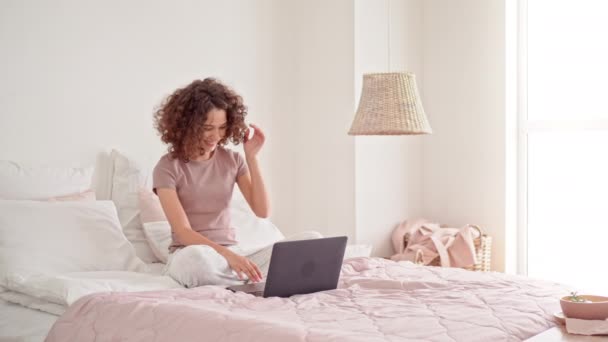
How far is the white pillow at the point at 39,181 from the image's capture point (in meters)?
2.84

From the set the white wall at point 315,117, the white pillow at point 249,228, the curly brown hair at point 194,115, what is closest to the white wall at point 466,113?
the white wall at point 315,117

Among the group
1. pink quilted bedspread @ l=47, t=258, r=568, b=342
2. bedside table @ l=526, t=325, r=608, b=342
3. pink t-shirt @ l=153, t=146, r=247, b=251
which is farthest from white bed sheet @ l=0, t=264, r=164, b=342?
bedside table @ l=526, t=325, r=608, b=342

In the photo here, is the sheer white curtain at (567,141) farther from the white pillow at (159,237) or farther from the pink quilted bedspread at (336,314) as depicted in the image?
the white pillow at (159,237)

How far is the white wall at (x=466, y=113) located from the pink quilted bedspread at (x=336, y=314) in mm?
1884

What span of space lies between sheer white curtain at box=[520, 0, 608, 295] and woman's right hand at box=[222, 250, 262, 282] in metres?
2.18

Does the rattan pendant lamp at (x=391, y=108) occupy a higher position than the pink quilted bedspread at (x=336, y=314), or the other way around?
the rattan pendant lamp at (x=391, y=108)

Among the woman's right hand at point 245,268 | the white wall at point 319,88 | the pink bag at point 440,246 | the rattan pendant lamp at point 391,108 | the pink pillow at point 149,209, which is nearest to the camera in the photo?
the woman's right hand at point 245,268

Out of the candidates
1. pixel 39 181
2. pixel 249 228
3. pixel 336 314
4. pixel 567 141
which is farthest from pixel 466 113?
pixel 336 314

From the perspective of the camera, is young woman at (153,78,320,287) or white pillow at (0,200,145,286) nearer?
white pillow at (0,200,145,286)

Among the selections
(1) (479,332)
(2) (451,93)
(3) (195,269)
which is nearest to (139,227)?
(3) (195,269)

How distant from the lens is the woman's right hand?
8.18 feet

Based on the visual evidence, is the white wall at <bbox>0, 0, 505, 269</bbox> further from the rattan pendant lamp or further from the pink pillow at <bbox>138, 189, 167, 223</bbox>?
the rattan pendant lamp

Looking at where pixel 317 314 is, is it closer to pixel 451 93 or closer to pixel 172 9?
pixel 172 9

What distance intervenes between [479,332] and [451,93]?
2.81m
